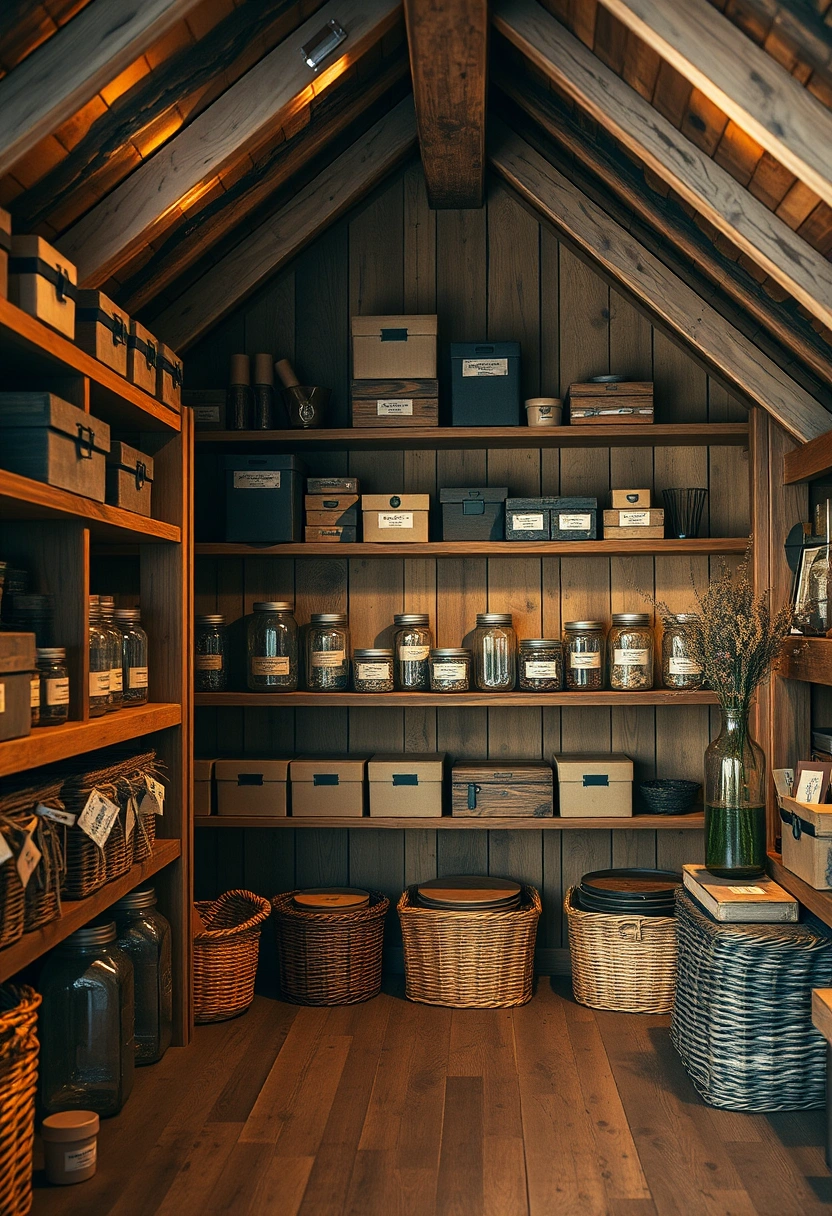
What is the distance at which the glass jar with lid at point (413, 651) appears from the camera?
143 inches

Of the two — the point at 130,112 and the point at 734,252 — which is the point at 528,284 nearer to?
the point at 734,252

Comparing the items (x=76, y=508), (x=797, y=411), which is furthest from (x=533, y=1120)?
(x=797, y=411)

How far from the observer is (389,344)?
141 inches

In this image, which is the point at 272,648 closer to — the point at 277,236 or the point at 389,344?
the point at 389,344

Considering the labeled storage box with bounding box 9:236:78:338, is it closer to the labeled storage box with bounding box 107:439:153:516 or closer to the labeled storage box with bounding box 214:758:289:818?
the labeled storage box with bounding box 107:439:153:516

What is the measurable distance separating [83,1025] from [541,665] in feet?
5.74

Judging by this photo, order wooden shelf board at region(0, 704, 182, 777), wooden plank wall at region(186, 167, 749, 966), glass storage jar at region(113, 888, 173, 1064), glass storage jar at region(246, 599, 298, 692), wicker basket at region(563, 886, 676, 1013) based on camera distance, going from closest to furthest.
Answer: wooden shelf board at region(0, 704, 182, 777) → glass storage jar at region(113, 888, 173, 1064) → wicker basket at region(563, 886, 676, 1013) → glass storage jar at region(246, 599, 298, 692) → wooden plank wall at region(186, 167, 749, 966)

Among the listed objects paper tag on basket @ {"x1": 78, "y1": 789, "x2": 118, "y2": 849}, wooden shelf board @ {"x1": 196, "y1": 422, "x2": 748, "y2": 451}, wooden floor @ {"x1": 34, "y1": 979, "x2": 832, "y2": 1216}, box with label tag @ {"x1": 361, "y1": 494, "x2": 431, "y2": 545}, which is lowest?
wooden floor @ {"x1": 34, "y1": 979, "x2": 832, "y2": 1216}

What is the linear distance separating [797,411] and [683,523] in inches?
21.9

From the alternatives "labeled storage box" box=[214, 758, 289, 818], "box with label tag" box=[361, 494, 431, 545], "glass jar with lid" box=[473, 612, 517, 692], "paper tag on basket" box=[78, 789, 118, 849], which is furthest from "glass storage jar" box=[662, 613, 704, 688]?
"paper tag on basket" box=[78, 789, 118, 849]

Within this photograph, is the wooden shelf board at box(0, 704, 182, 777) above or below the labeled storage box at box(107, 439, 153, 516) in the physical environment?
below

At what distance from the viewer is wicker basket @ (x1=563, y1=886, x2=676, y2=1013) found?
3.31 metres

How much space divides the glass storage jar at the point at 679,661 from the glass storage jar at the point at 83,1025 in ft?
6.30

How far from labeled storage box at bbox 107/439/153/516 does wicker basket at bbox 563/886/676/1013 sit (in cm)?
183
